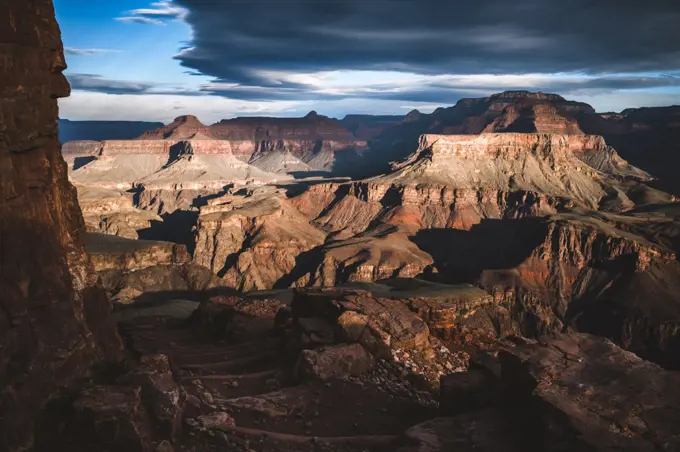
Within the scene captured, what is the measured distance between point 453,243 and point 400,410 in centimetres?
11199

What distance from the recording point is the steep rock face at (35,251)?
1423cm

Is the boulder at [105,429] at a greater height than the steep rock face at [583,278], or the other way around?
the boulder at [105,429]

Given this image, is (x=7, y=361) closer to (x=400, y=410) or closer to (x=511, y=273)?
(x=400, y=410)

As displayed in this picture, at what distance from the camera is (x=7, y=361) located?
45.9 ft

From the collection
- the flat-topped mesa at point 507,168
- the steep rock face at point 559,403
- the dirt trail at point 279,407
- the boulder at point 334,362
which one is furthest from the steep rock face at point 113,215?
the steep rock face at point 559,403

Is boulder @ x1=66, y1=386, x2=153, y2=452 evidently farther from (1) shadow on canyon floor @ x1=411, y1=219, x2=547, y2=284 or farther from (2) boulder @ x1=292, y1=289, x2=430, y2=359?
(1) shadow on canyon floor @ x1=411, y1=219, x2=547, y2=284

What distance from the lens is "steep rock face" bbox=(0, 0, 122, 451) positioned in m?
14.2

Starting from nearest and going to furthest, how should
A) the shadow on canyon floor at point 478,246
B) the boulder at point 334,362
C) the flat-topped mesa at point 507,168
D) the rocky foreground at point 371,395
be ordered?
the rocky foreground at point 371,395, the boulder at point 334,362, the shadow on canyon floor at point 478,246, the flat-topped mesa at point 507,168

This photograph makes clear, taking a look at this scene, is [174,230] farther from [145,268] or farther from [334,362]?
[334,362]

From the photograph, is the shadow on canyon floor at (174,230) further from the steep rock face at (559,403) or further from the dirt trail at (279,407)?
the steep rock face at (559,403)

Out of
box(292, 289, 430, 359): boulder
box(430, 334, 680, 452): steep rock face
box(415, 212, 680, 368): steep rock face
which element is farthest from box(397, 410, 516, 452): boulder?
box(415, 212, 680, 368): steep rock face

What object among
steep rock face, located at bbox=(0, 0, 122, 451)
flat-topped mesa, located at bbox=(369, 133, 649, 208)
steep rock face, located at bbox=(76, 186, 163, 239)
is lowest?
steep rock face, located at bbox=(76, 186, 163, 239)

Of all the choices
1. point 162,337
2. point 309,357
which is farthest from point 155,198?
point 309,357

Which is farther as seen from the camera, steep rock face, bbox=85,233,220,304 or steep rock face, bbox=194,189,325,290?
steep rock face, bbox=194,189,325,290
